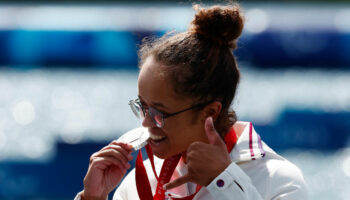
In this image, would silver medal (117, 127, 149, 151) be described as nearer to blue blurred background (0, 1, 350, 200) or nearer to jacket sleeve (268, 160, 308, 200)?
jacket sleeve (268, 160, 308, 200)

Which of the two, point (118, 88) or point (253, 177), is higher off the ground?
point (253, 177)

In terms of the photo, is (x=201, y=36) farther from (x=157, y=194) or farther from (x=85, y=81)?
(x=85, y=81)

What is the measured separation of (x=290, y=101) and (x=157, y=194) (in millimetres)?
3006

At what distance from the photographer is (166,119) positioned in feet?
5.51

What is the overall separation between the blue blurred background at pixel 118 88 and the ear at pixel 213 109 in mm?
2648

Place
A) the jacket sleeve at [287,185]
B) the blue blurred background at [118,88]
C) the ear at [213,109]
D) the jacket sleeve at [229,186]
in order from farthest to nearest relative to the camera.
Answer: the blue blurred background at [118,88] < the ear at [213,109] < the jacket sleeve at [287,185] < the jacket sleeve at [229,186]

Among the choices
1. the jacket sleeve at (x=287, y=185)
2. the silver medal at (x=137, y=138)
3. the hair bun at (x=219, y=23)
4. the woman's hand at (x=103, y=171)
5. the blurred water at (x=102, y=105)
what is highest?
the hair bun at (x=219, y=23)

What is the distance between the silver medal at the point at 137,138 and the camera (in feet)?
5.69

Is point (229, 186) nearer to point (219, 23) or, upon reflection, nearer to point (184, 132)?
point (184, 132)

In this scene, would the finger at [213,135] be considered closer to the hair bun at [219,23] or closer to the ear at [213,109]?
the ear at [213,109]

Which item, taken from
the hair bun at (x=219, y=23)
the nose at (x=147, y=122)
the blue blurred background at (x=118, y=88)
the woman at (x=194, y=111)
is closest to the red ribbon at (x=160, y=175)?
the woman at (x=194, y=111)

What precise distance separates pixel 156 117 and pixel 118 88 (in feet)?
10.0

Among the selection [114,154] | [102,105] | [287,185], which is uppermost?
[114,154]

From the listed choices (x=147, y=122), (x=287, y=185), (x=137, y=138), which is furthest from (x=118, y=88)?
(x=287, y=185)
